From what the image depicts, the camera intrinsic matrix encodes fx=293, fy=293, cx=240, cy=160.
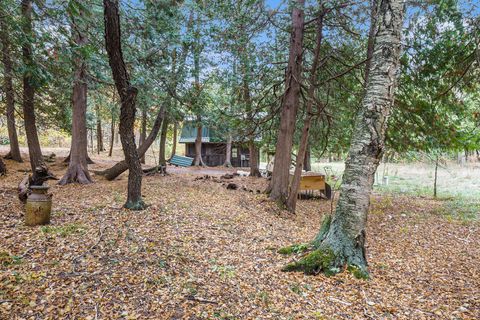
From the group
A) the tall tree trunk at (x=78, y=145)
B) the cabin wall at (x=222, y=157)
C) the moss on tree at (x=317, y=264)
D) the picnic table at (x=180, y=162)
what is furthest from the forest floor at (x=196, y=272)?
the cabin wall at (x=222, y=157)

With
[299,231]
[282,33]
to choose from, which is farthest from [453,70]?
[299,231]

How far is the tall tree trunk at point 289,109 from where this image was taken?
765cm

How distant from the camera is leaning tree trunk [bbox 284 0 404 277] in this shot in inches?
143

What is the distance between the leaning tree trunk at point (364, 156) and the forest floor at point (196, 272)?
0.23m

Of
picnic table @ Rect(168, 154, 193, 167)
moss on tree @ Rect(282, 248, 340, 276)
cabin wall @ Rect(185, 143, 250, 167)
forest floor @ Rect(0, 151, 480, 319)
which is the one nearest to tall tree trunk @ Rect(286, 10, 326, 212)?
forest floor @ Rect(0, 151, 480, 319)

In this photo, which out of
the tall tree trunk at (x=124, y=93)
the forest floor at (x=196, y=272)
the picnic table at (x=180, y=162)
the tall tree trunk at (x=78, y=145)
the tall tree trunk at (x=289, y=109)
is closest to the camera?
the forest floor at (x=196, y=272)

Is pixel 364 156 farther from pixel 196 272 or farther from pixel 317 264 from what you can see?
pixel 196 272

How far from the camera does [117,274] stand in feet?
10.7

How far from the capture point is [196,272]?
3.55 m

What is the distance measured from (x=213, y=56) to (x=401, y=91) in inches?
212

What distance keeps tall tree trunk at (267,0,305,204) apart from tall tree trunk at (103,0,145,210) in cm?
402

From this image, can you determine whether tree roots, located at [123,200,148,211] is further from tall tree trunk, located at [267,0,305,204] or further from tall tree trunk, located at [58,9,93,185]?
tall tree trunk, located at [58,9,93,185]

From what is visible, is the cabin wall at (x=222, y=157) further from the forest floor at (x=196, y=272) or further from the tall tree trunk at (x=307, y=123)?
the forest floor at (x=196, y=272)

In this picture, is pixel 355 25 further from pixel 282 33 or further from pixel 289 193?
pixel 289 193
